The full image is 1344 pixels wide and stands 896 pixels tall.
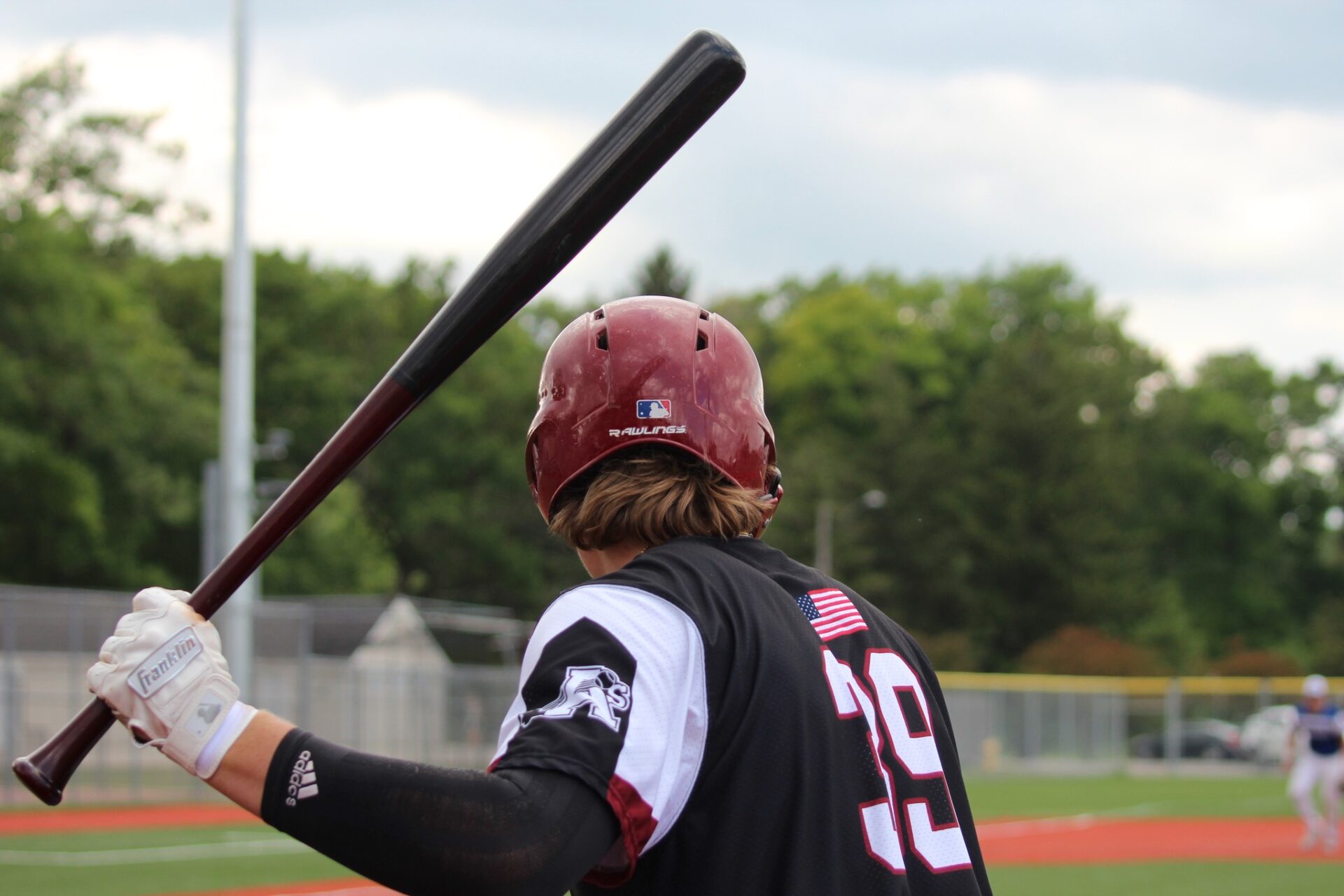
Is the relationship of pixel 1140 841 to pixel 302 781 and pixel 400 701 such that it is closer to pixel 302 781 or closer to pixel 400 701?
pixel 400 701

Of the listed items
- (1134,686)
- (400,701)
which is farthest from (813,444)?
(400,701)

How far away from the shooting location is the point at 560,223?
2.38 m

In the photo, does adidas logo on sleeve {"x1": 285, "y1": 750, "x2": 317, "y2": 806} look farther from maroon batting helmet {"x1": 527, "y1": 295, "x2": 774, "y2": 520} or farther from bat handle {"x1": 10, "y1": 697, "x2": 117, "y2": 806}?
maroon batting helmet {"x1": 527, "y1": 295, "x2": 774, "y2": 520}

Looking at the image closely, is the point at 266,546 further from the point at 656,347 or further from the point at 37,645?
the point at 37,645

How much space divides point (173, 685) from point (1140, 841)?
20.2 metres

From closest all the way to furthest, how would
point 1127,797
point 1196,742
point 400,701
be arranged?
point 400,701
point 1127,797
point 1196,742

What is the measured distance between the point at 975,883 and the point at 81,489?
1647 inches

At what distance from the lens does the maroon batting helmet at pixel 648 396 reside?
7.41 ft

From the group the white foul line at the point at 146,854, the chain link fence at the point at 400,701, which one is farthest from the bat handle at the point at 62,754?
the chain link fence at the point at 400,701

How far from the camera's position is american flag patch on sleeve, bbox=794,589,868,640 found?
2188 millimetres

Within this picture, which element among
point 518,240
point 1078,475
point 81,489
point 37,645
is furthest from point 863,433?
point 518,240

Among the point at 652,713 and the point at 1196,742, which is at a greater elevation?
the point at 652,713

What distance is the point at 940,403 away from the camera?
253ft

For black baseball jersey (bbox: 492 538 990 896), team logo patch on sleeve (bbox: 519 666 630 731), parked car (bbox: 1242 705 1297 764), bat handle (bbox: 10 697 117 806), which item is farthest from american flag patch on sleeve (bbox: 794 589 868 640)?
parked car (bbox: 1242 705 1297 764)
